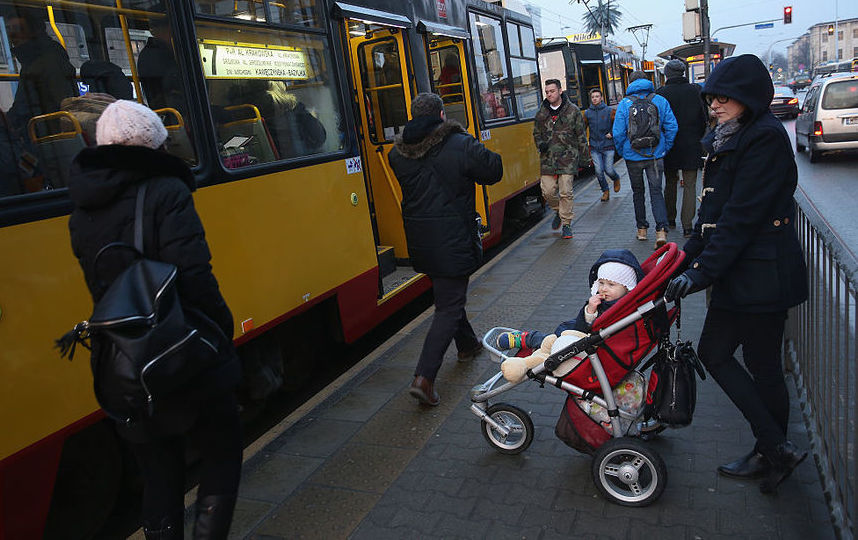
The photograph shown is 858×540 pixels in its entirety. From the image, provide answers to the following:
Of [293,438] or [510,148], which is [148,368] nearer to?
[293,438]

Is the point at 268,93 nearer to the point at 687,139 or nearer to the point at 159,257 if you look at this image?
the point at 159,257

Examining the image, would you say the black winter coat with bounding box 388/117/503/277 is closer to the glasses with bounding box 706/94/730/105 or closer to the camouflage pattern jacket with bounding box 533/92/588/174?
the glasses with bounding box 706/94/730/105

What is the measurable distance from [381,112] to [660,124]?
3120 millimetres

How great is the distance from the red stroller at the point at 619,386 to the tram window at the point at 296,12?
2999 mm

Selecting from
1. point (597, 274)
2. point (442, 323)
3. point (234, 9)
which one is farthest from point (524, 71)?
point (597, 274)

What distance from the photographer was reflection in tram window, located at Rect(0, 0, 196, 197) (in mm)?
3059

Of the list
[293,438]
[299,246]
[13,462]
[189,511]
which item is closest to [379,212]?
[299,246]

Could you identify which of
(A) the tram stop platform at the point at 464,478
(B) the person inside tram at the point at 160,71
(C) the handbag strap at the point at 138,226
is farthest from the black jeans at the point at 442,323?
(C) the handbag strap at the point at 138,226

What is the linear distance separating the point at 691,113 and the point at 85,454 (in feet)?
23.2

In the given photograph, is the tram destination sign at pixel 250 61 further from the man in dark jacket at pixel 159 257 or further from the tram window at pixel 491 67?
the tram window at pixel 491 67

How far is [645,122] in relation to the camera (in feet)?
25.1

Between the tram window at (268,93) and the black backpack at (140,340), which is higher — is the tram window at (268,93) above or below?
above

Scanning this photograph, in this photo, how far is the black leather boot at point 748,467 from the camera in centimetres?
310

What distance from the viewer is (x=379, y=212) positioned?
7.23 m
